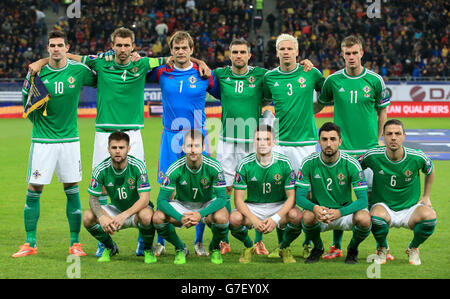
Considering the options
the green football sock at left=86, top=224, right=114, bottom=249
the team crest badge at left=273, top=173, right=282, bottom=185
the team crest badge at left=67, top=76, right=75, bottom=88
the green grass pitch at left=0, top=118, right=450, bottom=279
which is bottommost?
the green grass pitch at left=0, top=118, right=450, bottom=279

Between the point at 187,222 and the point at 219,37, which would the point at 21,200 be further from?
the point at 219,37

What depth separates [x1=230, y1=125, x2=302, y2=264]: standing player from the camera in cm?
643

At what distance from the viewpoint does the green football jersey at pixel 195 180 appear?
6461 mm

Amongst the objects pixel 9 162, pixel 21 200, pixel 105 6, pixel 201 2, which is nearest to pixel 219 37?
pixel 201 2

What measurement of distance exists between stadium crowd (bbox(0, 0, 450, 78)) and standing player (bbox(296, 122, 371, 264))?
62.3ft

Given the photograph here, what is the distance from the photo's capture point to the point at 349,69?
23.1ft

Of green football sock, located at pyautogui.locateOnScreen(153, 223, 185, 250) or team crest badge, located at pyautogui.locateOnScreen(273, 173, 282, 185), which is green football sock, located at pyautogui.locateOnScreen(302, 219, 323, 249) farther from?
green football sock, located at pyautogui.locateOnScreen(153, 223, 185, 250)

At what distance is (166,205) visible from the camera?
6.32 m

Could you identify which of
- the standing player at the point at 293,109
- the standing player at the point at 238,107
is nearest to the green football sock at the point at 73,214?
the standing player at the point at 238,107

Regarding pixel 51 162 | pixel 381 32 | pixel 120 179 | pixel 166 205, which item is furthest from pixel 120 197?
pixel 381 32

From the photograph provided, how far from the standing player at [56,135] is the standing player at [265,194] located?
181 cm

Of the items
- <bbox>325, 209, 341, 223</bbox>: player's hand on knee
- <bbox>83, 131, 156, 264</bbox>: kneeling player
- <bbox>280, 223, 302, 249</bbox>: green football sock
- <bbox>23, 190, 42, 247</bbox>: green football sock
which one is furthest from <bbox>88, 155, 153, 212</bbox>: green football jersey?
<bbox>325, 209, 341, 223</bbox>: player's hand on knee

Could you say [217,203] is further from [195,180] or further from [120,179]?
[120,179]

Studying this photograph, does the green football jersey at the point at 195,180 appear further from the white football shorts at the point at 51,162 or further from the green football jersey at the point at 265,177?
the white football shorts at the point at 51,162
